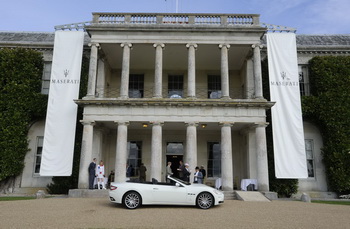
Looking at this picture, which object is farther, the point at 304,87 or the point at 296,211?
the point at 304,87

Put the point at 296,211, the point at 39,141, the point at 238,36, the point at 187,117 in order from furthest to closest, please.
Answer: the point at 39,141, the point at 238,36, the point at 187,117, the point at 296,211

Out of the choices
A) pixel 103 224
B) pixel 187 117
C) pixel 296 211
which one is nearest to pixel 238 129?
pixel 187 117

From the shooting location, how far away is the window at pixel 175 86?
21.9m

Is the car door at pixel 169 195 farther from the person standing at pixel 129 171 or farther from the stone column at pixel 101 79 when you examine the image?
the stone column at pixel 101 79

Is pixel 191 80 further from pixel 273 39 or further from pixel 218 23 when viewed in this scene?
pixel 273 39

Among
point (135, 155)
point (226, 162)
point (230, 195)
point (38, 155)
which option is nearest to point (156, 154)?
point (226, 162)

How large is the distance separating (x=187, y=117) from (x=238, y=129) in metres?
5.25

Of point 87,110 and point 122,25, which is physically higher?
point 122,25

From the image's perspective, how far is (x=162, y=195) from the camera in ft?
35.1

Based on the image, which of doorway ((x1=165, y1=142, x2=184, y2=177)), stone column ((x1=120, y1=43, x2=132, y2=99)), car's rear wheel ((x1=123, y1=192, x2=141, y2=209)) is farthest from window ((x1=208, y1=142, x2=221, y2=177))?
car's rear wheel ((x1=123, y1=192, x2=141, y2=209))

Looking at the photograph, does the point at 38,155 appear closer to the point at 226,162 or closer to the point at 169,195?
the point at 169,195

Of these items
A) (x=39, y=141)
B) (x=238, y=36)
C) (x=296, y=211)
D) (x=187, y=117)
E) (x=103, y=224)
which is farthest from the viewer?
(x=39, y=141)

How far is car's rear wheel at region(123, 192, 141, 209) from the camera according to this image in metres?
10.6

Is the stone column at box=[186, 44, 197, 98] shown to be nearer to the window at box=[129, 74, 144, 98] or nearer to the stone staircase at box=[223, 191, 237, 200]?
the window at box=[129, 74, 144, 98]
